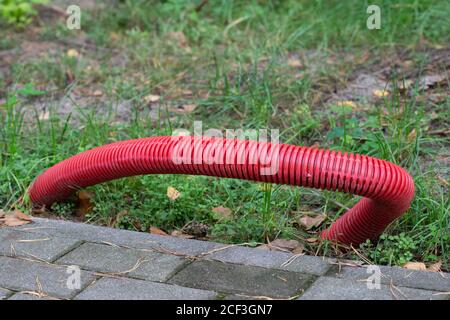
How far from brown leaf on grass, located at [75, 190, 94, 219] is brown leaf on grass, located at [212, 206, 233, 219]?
601 millimetres

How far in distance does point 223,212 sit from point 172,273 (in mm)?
759

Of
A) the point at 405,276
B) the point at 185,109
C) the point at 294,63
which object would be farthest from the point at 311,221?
the point at 294,63

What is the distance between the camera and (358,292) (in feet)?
9.25

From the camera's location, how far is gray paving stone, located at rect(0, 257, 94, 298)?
290cm

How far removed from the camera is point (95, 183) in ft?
12.2

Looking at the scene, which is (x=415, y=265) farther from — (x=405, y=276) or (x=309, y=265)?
(x=309, y=265)

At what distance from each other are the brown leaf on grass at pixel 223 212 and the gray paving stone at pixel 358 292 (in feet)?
2.84

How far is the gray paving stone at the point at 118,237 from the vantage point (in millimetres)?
3252

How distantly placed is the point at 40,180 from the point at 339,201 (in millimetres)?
1372

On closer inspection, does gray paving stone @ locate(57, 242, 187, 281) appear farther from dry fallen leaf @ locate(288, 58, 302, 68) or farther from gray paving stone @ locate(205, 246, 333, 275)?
dry fallen leaf @ locate(288, 58, 302, 68)

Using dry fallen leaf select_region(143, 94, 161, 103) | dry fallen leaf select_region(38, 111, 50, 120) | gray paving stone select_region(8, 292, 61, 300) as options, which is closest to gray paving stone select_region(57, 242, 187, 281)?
gray paving stone select_region(8, 292, 61, 300)
